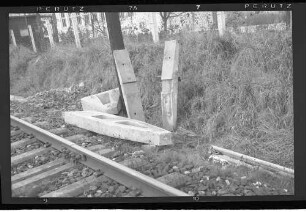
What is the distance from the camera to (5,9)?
276 cm

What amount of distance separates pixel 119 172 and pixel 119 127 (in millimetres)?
465

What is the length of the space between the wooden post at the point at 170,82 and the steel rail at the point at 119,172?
29.2 inches

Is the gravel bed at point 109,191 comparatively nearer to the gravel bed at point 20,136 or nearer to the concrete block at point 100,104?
the concrete block at point 100,104

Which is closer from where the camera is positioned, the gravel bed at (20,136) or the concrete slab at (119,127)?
the concrete slab at (119,127)

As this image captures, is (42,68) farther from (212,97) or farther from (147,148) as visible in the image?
(212,97)

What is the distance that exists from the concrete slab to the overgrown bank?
239mm

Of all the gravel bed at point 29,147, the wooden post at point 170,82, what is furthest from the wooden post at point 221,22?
the gravel bed at point 29,147

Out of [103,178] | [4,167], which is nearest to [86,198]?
[103,178]

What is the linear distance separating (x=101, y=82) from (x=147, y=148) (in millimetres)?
1042

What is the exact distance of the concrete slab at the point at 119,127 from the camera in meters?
3.06

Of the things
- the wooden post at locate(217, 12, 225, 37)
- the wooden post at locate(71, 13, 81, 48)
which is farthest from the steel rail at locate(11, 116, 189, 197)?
the wooden post at locate(217, 12, 225, 37)

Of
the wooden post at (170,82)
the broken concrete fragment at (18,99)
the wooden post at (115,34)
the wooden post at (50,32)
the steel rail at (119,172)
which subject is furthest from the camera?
the wooden post at (170,82)

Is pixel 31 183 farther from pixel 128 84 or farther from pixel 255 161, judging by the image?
pixel 255 161

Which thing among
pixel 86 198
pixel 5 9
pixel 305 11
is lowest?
pixel 86 198
